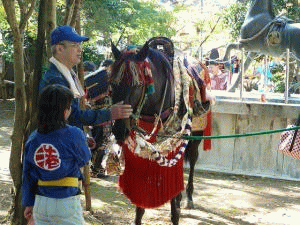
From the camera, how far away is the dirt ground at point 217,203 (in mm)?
5461

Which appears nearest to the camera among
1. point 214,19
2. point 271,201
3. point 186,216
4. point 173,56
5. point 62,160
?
point 62,160

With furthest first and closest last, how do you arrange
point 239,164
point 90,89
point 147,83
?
point 239,164
point 90,89
point 147,83

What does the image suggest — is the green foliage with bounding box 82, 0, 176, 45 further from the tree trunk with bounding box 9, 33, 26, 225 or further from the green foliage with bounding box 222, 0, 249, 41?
the tree trunk with bounding box 9, 33, 26, 225

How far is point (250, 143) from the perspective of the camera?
8.16 m

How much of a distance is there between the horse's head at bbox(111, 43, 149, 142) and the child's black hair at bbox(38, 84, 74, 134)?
104cm

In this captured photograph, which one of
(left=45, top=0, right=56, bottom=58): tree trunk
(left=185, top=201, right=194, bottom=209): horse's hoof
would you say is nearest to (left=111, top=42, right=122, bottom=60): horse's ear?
(left=45, top=0, right=56, bottom=58): tree trunk

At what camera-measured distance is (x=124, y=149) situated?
176 inches

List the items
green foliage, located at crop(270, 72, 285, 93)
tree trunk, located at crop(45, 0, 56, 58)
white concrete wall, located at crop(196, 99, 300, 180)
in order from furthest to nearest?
green foliage, located at crop(270, 72, 285, 93)
white concrete wall, located at crop(196, 99, 300, 180)
tree trunk, located at crop(45, 0, 56, 58)

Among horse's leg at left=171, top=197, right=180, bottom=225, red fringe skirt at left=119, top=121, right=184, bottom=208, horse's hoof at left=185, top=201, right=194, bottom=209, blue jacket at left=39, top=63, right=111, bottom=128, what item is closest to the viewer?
blue jacket at left=39, top=63, right=111, bottom=128

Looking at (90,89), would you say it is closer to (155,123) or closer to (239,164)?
(155,123)

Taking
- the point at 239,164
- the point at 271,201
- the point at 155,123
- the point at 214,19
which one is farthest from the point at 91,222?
the point at 214,19

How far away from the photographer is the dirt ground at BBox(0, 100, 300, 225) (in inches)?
215

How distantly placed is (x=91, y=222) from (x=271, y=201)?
2.76 metres

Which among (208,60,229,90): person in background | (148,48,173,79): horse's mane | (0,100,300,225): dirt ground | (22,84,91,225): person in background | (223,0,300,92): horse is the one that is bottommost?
(0,100,300,225): dirt ground
